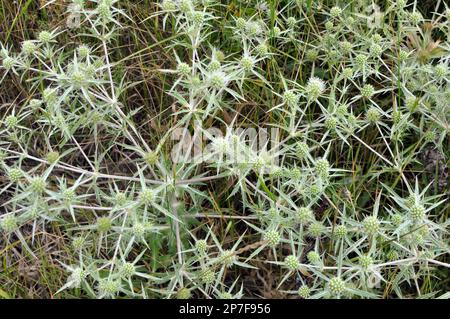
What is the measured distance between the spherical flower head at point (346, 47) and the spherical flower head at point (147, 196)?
1.05 meters

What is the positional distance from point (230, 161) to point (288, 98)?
1.17 feet

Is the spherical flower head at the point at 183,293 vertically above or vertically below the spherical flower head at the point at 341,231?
below

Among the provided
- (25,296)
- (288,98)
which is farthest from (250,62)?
(25,296)

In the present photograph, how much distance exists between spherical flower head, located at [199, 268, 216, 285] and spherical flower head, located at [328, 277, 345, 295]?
1.26 ft

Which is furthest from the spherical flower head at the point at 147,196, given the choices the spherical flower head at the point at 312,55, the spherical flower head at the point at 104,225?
the spherical flower head at the point at 312,55

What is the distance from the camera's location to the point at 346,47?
223cm

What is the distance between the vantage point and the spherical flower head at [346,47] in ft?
7.29

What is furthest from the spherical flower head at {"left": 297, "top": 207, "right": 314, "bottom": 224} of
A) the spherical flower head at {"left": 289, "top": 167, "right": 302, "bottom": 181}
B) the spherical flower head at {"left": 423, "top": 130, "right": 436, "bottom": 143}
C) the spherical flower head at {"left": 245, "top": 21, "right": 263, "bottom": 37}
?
the spherical flower head at {"left": 245, "top": 21, "right": 263, "bottom": 37}

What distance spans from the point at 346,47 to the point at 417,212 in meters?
0.82

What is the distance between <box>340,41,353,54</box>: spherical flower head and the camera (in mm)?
2223

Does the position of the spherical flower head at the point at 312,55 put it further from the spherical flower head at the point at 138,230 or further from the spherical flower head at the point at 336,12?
the spherical flower head at the point at 138,230

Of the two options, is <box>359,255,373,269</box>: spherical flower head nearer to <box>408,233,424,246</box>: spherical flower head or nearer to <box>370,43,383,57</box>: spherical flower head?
<box>408,233,424,246</box>: spherical flower head

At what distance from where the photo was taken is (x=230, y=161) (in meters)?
1.79

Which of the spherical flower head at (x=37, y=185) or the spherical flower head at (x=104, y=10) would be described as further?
the spherical flower head at (x=104, y=10)
